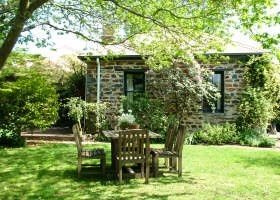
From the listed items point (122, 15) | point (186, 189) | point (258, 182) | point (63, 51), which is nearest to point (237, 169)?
point (258, 182)

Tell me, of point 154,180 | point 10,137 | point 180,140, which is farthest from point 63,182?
point 10,137

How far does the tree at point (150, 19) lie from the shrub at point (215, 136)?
550cm

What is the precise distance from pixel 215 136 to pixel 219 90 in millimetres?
2295

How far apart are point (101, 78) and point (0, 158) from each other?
6152 millimetres

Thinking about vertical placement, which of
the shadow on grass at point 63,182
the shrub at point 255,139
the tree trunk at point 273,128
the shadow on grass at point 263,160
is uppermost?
the tree trunk at point 273,128

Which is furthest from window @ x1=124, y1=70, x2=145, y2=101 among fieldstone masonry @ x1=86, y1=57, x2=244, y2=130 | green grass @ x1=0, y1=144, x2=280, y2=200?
green grass @ x1=0, y1=144, x2=280, y2=200

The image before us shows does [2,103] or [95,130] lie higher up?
[2,103]

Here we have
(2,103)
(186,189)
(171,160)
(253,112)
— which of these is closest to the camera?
(186,189)

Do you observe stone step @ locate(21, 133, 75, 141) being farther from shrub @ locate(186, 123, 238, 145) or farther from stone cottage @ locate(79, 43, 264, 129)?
shrub @ locate(186, 123, 238, 145)

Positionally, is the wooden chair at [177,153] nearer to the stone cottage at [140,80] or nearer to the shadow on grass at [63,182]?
the shadow on grass at [63,182]

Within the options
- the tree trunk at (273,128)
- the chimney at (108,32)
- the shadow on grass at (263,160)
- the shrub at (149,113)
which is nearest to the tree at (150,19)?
the chimney at (108,32)

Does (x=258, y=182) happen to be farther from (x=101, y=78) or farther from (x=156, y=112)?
(x=101, y=78)

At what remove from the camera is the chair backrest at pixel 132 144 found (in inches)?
290

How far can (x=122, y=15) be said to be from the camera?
9.27m
